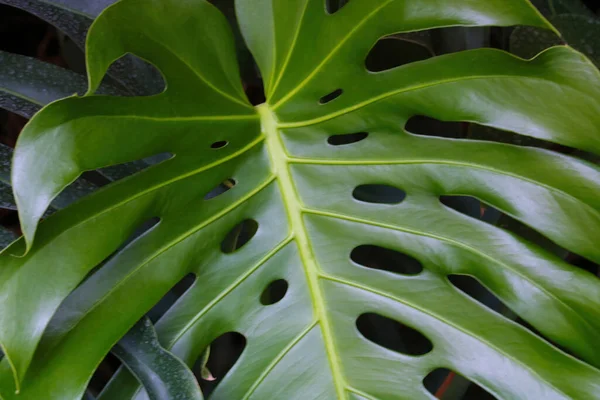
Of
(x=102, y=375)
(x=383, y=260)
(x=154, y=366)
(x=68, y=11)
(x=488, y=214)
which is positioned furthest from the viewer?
(x=102, y=375)

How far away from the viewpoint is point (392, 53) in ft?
2.81

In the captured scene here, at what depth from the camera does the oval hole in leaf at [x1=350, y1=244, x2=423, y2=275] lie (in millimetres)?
833

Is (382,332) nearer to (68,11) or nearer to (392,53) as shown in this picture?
(392,53)

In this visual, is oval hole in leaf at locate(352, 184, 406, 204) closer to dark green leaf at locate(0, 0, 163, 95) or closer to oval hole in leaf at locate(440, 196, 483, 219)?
oval hole in leaf at locate(440, 196, 483, 219)

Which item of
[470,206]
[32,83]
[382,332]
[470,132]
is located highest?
[470,132]

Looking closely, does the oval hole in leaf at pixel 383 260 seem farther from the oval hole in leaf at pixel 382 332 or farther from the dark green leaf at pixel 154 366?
the dark green leaf at pixel 154 366

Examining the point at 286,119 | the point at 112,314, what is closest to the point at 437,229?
the point at 286,119

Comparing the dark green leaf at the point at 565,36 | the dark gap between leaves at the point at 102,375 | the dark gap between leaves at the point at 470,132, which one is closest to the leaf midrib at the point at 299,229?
the dark gap between leaves at the point at 470,132

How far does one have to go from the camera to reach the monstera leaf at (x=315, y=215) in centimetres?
50

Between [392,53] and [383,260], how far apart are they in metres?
0.34

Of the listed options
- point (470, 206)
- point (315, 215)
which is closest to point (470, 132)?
point (470, 206)

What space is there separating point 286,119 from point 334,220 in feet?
0.46

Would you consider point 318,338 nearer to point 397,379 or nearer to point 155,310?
point 397,379

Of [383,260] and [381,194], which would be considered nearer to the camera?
[381,194]
